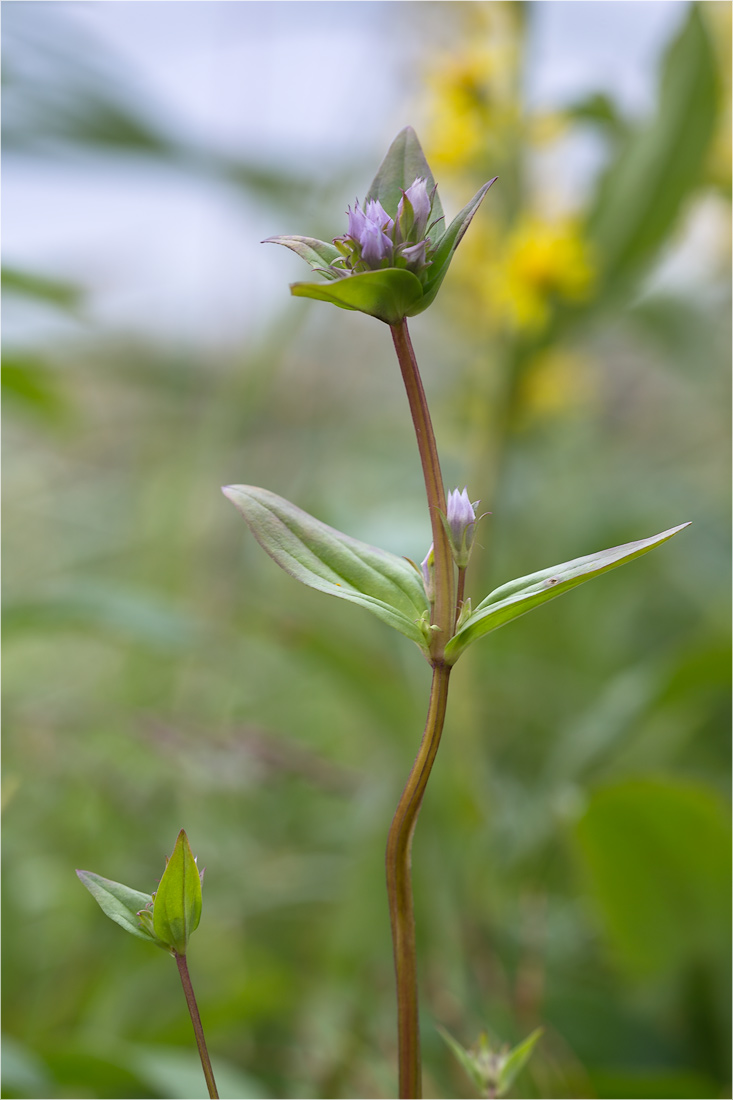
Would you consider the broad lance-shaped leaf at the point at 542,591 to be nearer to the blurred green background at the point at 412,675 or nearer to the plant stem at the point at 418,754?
the plant stem at the point at 418,754

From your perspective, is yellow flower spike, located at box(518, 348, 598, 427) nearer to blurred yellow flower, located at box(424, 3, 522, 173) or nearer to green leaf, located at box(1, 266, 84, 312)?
blurred yellow flower, located at box(424, 3, 522, 173)

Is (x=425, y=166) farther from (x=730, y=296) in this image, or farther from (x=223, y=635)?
(x=730, y=296)

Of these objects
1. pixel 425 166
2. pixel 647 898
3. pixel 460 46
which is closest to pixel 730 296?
pixel 460 46

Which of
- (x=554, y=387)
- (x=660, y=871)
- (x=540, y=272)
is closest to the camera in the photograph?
(x=660, y=871)

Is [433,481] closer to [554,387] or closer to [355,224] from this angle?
[355,224]

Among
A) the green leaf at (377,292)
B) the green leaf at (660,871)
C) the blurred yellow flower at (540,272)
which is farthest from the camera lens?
the blurred yellow flower at (540,272)

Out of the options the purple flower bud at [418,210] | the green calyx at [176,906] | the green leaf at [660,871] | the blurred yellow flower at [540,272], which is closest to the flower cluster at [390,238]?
the purple flower bud at [418,210]

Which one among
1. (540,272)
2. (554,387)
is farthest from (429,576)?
(554,387)
